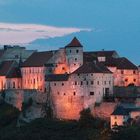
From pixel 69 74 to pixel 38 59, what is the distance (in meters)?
9.50

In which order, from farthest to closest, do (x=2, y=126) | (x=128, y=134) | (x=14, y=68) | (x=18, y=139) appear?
(x=14, y=68), (x=2, y=126), (x=18, y=139), (x=128, y=134)

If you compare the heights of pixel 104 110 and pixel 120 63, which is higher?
pixel 120 63

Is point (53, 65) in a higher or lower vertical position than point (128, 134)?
higher

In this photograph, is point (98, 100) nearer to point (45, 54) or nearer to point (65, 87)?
point (65, 87)

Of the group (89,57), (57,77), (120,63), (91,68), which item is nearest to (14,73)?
(89,57)

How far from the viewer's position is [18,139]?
9600 cm

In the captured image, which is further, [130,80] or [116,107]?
[130,80]

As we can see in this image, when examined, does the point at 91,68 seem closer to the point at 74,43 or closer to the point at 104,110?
the point at 104,110

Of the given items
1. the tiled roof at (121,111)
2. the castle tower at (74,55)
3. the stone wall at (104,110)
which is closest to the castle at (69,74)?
the castle tower at (74,55)

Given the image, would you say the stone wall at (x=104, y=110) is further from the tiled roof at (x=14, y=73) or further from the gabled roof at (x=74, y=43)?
the tiled roof at (x=14, y=73)

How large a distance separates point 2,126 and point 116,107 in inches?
592

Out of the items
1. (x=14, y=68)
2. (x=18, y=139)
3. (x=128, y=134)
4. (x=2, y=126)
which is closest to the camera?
(x=128, y=134)

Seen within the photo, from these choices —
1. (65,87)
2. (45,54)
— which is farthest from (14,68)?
(65,87)

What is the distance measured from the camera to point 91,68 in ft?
322
